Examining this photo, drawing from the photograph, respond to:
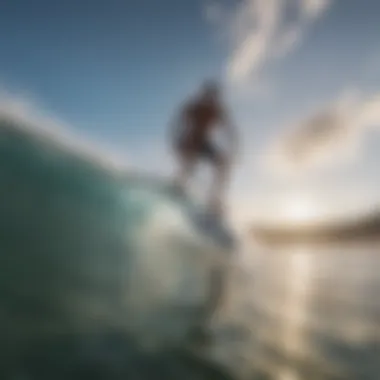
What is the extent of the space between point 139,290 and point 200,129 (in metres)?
0.77

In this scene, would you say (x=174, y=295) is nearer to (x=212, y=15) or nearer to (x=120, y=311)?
(x=120, y=311)

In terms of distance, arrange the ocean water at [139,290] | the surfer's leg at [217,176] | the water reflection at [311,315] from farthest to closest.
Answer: the surfer's leg at [217,176] → the water reflection at [311,315] → the ocean water at [139,290]

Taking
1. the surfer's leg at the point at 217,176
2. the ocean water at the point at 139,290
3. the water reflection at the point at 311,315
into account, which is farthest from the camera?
the surfer's leg at the point at 217,176

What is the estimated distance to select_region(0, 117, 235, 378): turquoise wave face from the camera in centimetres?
257

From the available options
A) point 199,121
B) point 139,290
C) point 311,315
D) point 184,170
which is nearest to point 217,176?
point 184,170

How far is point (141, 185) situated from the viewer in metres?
2.79

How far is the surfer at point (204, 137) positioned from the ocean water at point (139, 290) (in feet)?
0.47

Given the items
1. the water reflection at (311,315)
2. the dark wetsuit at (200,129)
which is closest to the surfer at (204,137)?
the dark wetsuit at (200,129)

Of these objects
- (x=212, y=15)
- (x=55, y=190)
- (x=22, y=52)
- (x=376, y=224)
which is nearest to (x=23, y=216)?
(x=55, y=190)

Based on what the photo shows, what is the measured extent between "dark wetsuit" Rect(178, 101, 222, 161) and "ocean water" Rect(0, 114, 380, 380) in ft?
0.75

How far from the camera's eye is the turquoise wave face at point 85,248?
257 centimetres

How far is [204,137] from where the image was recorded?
2.81 meters

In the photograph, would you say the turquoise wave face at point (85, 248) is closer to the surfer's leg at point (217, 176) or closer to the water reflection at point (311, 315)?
the surfer's leg at point (217, 176)

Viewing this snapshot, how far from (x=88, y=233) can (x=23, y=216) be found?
0.30 meters
